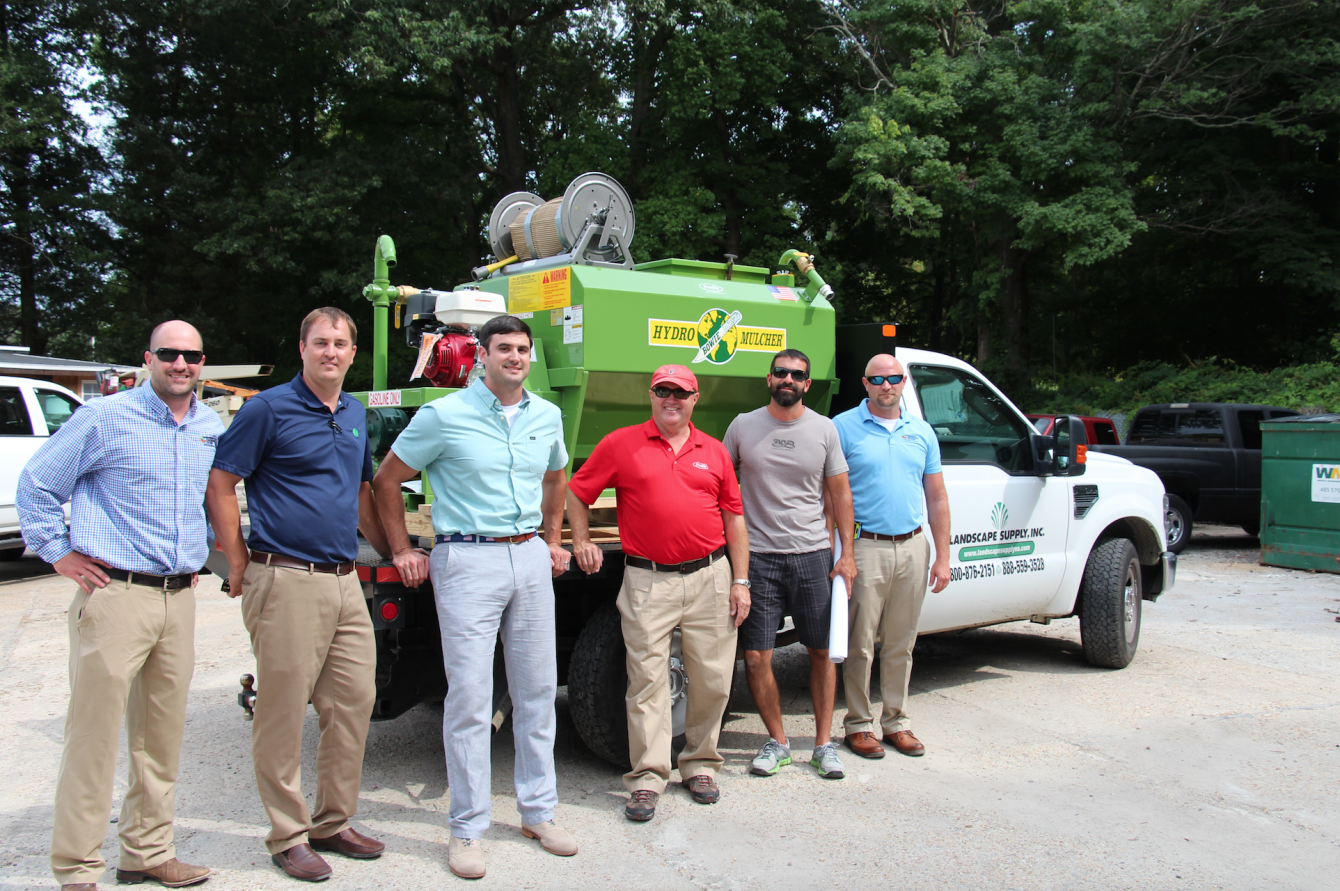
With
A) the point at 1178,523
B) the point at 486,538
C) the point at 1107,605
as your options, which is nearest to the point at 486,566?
the point at 486,538

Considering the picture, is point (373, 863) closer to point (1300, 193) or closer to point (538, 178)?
point (538, 178)

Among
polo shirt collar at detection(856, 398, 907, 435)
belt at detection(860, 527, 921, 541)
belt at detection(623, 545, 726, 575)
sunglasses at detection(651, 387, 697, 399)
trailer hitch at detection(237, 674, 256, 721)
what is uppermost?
sunglasses at detection(651, 387, 697, 399)

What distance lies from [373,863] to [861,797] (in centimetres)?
208

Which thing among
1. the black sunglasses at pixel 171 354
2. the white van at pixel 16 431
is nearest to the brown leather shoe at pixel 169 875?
the black sunglasses at pixel 171 354

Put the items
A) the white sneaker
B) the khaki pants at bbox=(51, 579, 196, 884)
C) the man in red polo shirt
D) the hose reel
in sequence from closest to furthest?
the khaki pants at bbox=(51, 579, 196, 884) → the white sneaker → the man in red polo shirt → the hose reel

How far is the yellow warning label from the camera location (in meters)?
4.85

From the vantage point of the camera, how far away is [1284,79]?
18906 mm

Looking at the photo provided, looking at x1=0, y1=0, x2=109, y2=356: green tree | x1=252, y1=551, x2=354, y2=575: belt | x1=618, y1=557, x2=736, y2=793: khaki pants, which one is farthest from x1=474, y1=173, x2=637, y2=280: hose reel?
x1=0, y1=0, x2=109, y2=356: green tree

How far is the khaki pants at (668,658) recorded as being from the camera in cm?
412

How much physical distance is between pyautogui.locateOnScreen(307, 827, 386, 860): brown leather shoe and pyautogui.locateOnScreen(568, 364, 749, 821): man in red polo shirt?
101 cm

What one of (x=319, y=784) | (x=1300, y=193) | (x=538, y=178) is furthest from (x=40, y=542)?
(x=1300, y=193)

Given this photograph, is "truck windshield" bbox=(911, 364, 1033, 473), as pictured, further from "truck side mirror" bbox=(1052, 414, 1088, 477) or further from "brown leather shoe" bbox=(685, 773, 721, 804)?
"brown leather shoe" bbox=(685, 773, 721, 804)

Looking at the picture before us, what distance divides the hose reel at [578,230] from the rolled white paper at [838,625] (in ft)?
7.07

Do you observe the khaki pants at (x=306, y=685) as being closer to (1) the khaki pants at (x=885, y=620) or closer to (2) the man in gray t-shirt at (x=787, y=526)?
(2) the man in gray t-shirt at (x=787, y=526)
